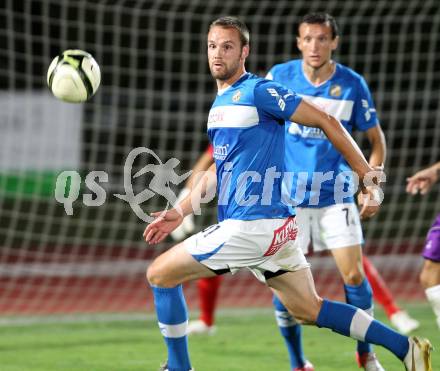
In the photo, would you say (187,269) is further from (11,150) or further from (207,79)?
(207,79)

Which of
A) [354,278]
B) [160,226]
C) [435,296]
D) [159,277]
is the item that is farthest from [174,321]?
[435,296]

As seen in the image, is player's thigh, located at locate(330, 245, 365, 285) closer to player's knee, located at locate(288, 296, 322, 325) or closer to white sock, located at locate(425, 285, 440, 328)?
white sock, located at locate(425, 285, 440, 328)

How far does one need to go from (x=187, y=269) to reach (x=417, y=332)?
3446mm

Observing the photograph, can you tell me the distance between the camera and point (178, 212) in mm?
4637

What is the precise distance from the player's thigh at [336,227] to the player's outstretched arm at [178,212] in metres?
0.93

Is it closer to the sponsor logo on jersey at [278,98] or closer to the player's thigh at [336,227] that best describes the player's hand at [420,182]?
the player's thigh at [336,227]

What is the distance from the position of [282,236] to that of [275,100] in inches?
26.3

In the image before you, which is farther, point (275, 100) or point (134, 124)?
point (134, 124)

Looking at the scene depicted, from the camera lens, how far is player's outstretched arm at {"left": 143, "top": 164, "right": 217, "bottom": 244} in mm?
4520

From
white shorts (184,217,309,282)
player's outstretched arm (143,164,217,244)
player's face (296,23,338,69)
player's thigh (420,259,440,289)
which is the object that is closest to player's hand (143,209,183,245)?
player's outstretched arm (143,164,217,244)

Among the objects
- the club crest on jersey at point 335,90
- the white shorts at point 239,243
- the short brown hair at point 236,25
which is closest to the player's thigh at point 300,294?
the white shorts at point 239,243

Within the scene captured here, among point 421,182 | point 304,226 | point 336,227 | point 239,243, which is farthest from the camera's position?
point 304,226

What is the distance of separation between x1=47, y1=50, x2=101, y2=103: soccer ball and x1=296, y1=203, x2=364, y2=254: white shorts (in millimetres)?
1584

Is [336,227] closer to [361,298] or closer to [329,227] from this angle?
[329,227]
